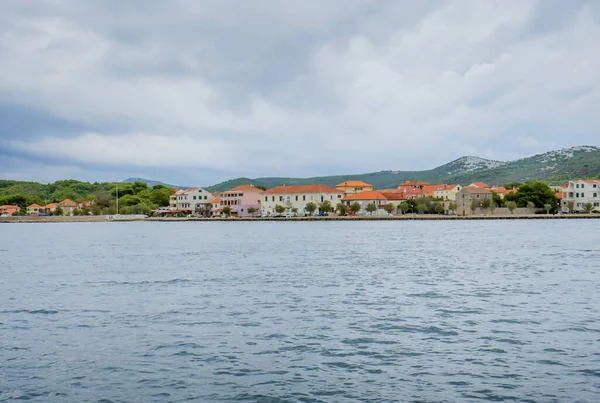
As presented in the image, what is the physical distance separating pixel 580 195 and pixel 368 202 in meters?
40.2

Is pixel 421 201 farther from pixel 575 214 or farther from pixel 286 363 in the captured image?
pixel 286 363

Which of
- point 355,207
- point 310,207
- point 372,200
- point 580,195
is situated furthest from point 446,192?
point 310,207

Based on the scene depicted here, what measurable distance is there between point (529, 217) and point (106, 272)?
97780 millimetres

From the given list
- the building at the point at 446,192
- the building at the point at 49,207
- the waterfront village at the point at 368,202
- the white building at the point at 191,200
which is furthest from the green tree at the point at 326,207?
the building at the point at 49,207

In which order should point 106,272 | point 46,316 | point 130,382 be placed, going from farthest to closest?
point 106,272
point 46,316
point 130,382

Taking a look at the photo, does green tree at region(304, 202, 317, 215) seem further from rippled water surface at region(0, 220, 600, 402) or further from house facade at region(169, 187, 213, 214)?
rippled water surface at region(0, 220, 600, 402)

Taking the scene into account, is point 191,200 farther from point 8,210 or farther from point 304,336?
point 304,336

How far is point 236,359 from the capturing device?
10.8 meters

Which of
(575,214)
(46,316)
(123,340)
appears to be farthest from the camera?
(575,214)

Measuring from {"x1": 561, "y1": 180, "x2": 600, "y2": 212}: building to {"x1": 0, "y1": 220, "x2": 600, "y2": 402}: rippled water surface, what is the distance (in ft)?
330

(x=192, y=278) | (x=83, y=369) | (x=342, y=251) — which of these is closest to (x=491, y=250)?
(x=342, y=251)

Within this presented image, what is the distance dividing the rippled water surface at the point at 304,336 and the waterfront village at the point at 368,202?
3755 inches

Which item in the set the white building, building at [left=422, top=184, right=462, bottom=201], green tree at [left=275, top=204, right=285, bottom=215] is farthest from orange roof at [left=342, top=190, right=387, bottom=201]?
the white building

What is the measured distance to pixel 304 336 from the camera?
12.6 m
